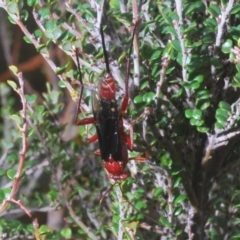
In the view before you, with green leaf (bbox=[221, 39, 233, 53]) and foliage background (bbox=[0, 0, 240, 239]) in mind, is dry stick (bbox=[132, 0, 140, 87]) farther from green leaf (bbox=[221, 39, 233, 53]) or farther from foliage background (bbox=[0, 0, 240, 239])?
green leaf (bbox=[221, 39, 233, 53])

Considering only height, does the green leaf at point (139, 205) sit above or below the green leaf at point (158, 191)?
below

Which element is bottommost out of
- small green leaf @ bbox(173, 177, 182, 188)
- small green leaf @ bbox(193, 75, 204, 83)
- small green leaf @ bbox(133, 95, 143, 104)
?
small green leaf @ bbox(173, 177, 182, 188)

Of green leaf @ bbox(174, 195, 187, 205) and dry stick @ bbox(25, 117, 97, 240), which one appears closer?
green leaf @ bbox(174, 195, 187, 205)

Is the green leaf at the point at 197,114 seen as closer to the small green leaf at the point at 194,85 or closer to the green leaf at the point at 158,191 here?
the small green leaf at the point at 194,85

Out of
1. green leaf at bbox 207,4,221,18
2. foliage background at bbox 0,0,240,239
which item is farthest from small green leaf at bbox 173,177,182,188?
green leaf at bbox 207,4,221,18

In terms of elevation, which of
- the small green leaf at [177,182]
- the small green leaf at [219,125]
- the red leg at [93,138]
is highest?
the red leg at [93,138]

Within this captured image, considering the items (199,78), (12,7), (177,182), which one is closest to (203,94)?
(199,78)

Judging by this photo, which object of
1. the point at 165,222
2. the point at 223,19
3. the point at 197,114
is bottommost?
the point at 165,222

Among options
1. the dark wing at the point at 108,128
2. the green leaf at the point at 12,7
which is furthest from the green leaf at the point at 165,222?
the green leaf at the point at 12,7

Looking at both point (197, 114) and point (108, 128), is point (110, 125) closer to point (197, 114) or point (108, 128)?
point (108, 128)
